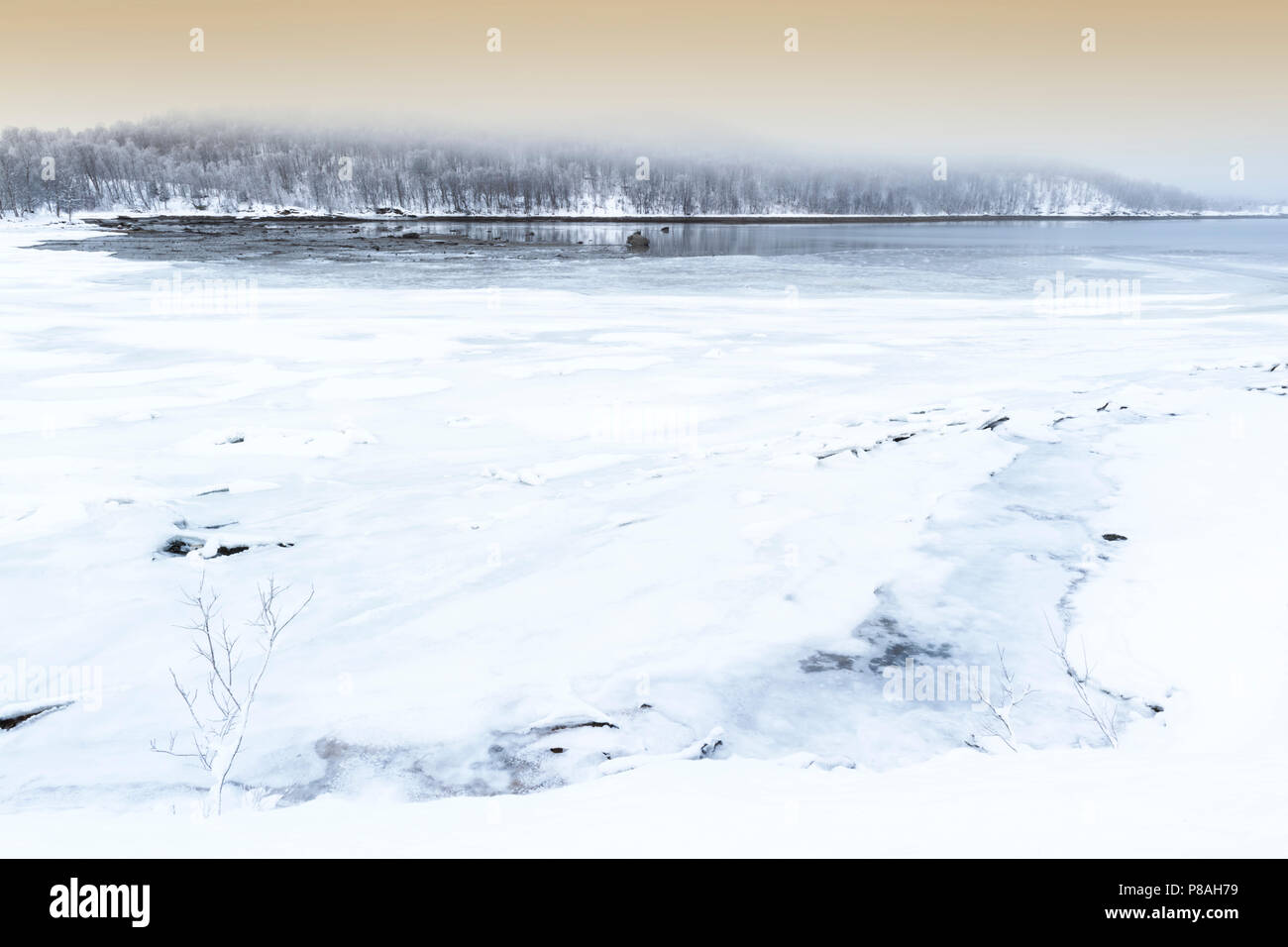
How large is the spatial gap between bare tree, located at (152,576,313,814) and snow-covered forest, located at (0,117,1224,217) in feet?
377

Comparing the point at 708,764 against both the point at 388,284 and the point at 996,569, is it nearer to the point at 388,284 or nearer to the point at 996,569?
the point at 996,569

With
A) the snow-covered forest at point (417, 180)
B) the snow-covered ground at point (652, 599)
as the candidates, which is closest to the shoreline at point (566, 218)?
the snow-covered forest at point (417, 180)

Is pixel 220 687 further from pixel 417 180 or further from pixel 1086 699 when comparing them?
pixel 417 180

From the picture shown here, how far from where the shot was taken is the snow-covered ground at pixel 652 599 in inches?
118

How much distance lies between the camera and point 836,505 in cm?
734

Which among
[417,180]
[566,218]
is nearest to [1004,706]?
[566,218]

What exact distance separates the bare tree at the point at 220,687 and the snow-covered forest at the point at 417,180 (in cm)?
11500

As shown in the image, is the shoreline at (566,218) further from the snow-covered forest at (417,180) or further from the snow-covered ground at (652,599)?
the snow-covered ground at (652,599)

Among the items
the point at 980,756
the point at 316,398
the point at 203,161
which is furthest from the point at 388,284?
the point at 203,161

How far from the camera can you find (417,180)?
132 metres

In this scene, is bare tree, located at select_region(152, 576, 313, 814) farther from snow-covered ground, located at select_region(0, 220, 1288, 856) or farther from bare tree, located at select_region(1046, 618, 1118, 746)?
bare tree, located at select_region(1046, 618, 1118, 746)

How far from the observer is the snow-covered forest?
113125 millimetres

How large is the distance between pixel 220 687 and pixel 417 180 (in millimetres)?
142077

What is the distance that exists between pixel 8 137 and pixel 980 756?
194284 mm
